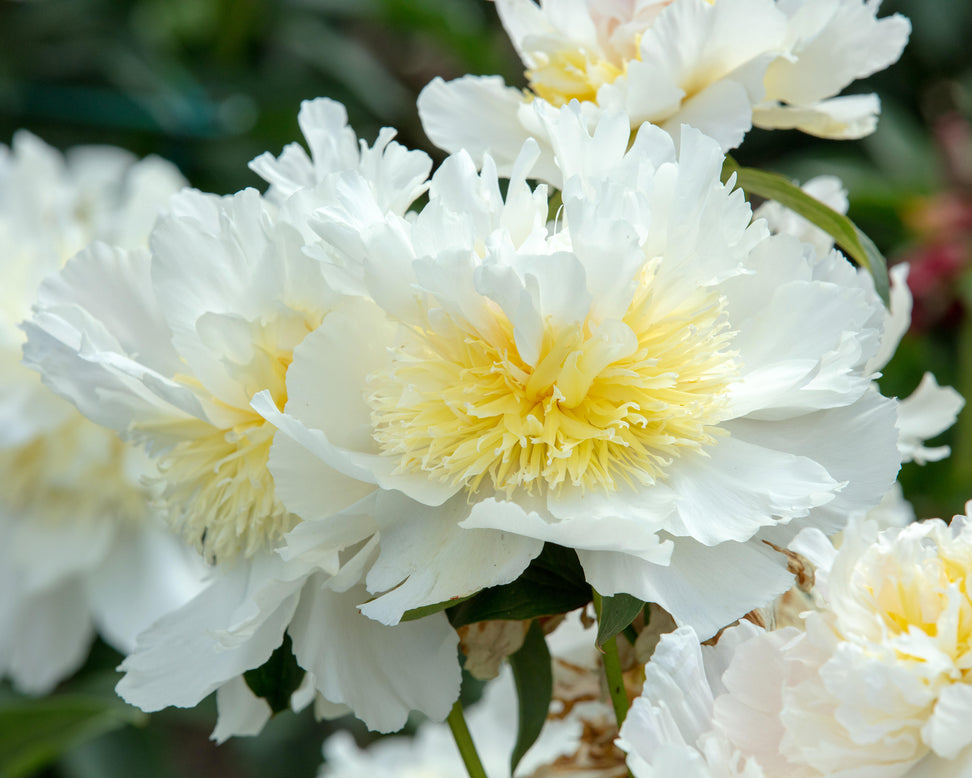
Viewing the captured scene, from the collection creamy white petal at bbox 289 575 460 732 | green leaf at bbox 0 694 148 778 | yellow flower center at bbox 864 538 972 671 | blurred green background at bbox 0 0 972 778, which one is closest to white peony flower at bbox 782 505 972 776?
yellow flower center at bbox 864 538 972 671

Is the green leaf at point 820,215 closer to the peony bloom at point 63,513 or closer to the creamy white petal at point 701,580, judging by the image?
the creamy white petal at point 701,580

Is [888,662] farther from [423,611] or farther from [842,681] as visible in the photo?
[423,611]

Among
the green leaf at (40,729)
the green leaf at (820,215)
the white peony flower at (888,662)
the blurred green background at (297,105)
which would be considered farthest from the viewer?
the blurred green background at (297,105)

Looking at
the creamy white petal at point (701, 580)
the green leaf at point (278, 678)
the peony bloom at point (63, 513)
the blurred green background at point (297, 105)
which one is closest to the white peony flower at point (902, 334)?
the creamy white petal at point (701, 580)

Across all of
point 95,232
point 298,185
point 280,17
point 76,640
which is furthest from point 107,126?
point 298,185

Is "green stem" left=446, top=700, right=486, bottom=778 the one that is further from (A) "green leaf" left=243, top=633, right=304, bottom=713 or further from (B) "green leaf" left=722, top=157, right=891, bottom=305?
(B) "green leaf" left=722, top=157, right=891, bottom=305

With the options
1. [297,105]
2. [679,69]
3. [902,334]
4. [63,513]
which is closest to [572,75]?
[679,69]

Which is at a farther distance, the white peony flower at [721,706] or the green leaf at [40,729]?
the green leaf at [40,729]
